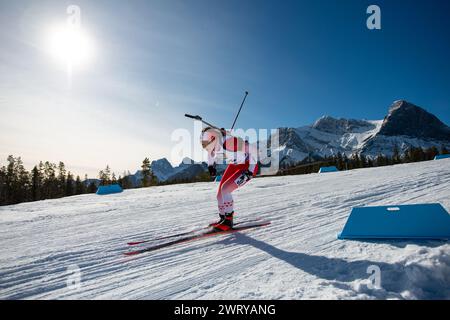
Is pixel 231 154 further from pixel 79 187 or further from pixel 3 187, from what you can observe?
pixel 79 187

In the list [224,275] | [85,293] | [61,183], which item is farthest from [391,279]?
[61,183]

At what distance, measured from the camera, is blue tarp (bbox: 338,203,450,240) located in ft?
11.7

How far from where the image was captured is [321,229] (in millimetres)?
4918

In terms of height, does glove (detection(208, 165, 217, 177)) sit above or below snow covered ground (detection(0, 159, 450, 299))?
above

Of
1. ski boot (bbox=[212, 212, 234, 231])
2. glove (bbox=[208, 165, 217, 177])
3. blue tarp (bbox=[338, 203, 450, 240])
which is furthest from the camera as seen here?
glove (bbox=[208, 165, 217, 177])

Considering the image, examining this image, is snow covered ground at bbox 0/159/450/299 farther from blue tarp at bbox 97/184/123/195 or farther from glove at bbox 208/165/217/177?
blue tarp at bbox 97/184/123/195

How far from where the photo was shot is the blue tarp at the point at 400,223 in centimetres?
358

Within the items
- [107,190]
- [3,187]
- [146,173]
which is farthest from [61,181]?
[107,190]

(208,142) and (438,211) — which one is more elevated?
(208,142)

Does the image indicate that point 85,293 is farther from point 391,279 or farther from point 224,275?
point 391,279

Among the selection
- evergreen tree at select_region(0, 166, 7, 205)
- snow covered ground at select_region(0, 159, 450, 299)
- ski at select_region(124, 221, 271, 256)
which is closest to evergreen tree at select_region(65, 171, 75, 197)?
evergreen tree at select_region(0, 166, 7, 205)

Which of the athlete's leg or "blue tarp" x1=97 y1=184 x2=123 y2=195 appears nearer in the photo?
the athlete's leg

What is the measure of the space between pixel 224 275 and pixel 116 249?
2.44m

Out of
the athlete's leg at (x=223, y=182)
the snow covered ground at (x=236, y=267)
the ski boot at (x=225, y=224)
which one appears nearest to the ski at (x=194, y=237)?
the ski boot at (x=225, y=224)
